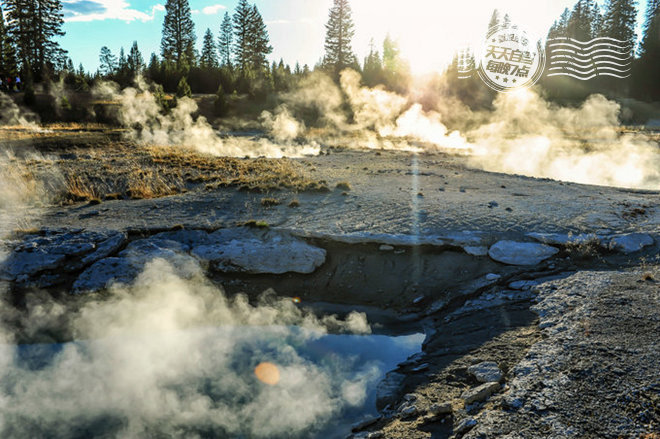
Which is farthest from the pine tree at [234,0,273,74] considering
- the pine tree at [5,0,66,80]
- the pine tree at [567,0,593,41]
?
the pine tree at [567,0,593,41]

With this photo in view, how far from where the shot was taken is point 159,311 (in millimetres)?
6426

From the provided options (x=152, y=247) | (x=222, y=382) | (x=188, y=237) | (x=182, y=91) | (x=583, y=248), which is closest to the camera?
(x=222, y=382)

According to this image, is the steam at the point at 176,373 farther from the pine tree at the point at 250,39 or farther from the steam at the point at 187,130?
the pine tree at the point at 250,39

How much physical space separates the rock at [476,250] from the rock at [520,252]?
0.10 meters

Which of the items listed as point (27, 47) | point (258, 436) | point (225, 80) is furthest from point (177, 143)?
point (27, 47)

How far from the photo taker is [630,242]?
291 inches

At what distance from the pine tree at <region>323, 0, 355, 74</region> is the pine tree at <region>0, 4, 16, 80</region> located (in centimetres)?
3788

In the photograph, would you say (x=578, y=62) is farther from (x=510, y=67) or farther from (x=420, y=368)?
(x=420, y=368)

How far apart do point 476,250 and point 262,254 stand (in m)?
3.97

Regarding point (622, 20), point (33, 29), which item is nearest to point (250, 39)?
point (33, 29)

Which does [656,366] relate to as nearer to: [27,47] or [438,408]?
[438,408]

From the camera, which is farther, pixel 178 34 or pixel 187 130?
pixel 178 34

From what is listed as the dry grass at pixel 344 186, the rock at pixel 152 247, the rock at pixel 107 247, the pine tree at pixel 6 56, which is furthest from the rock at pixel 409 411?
the pine tree at pixel 6 56

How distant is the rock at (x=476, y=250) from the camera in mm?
7491
